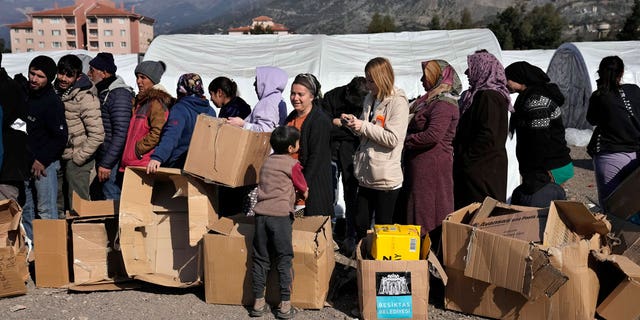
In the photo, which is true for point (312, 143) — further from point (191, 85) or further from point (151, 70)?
point (151, 70)

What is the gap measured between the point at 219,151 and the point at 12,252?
1.73m

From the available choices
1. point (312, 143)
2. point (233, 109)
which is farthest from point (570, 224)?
point (233, 109)

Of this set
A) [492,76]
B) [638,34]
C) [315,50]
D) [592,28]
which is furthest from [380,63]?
[592,28]

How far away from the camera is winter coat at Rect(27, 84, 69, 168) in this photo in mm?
5289

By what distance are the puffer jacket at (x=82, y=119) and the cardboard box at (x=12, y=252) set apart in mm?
850

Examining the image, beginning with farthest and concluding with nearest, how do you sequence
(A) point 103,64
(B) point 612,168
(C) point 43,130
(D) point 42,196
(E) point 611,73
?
(A) point 103,64, (D) point 42,196, (C) point 43,130, (B) point 612,168, (E) point 611,73

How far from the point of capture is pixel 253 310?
4.41 metres

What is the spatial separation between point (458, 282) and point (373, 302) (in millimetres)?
637

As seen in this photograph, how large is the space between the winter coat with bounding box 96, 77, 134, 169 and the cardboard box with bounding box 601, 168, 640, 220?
398 centimetres

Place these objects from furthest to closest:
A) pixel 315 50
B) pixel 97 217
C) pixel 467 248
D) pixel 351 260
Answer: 1. pixel 315 50
2. pixel 351 260
3. pixel 97 217
4. pixel 467 248

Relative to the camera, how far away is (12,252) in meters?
4.74

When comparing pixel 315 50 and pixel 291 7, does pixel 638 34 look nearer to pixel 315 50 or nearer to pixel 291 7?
pixel 315 50

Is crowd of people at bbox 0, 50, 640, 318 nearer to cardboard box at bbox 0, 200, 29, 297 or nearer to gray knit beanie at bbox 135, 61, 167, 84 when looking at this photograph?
gray knit beanie at bbox 135, 61, 167, 84

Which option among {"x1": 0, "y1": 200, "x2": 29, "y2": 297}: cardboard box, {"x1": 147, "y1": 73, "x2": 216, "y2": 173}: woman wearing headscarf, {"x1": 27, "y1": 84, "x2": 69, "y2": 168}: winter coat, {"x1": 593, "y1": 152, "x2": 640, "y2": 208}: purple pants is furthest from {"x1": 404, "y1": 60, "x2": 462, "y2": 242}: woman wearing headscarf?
{"x1": 0, "y1": 200, "x2": 29, "y2": 297}: cardboard box
